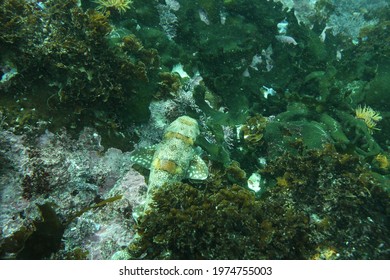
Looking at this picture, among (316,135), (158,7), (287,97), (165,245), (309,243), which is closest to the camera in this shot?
(165,245)

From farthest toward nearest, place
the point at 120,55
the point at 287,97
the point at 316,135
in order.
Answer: the point at 287,97
the point at 316,135
the point at 120,55

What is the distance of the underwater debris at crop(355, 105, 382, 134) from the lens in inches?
255

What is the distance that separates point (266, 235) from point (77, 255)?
7.87ft

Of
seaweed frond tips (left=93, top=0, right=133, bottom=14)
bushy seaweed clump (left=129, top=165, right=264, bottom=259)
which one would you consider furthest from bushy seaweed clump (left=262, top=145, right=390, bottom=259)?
seaweed frond tips (left=93, top=0, right=133, bottom=14)

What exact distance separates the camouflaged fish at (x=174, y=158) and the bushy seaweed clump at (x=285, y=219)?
487 mm

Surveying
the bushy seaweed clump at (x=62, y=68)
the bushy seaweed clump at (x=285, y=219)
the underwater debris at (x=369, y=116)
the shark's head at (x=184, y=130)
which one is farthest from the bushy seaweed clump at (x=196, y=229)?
the underwater debris at (x=369, y=116)

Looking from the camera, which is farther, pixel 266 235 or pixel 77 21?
pixel 77 21

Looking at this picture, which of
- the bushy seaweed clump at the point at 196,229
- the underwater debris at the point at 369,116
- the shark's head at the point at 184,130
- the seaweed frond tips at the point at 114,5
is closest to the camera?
the bushy seaweed clump at the point at 196,229

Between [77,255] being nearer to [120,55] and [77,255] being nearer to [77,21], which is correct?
[120,55]

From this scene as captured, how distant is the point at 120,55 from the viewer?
15.9 ft

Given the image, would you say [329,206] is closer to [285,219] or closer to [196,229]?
[285,219]

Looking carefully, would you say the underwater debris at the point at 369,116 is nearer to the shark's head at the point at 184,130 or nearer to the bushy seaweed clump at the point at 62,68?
the shark's head at the point at 184,130

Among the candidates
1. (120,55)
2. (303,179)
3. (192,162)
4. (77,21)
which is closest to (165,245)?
(192,162)

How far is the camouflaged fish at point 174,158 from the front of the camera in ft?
14.8
